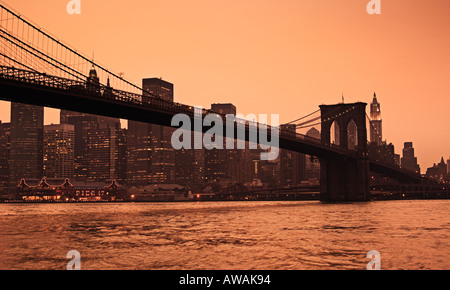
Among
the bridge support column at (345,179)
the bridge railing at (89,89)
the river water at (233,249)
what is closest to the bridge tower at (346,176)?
the bridge support column at (345,179)

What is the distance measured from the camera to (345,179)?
7450 cm

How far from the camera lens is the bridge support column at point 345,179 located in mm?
73375

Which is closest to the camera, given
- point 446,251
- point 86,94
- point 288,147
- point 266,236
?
point 446,251

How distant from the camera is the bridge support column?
73375mm

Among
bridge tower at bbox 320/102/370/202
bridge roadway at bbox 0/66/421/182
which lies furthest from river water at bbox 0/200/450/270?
bridge tower at bbox 320/102/370/202

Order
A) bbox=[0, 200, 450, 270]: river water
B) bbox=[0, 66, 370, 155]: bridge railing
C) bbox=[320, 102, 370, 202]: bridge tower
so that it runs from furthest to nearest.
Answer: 1. bbox=[320, 102, 370, 202]: bridge tower
2. bbox=[0, 66, 370, 155]: bridge railing
3. bbox=[0, 200, 450, 270]: river water

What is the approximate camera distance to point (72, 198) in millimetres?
143750

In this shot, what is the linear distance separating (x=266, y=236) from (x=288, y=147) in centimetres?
4465

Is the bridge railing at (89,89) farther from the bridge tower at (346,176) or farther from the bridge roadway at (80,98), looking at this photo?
the bridge tower at (346,176)

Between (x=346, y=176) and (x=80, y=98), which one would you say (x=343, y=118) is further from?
(x=80, y=98)

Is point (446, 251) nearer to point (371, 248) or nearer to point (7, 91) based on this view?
point (371, 248)

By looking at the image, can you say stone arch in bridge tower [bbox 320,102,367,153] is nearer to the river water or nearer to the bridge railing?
the bridge railing

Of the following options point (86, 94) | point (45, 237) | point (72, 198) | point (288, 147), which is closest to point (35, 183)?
point (72, 198)
